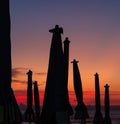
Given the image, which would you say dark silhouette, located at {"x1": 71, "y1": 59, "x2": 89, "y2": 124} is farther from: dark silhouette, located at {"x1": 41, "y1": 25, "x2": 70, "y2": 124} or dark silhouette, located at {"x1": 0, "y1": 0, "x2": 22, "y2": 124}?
dark silhouette, located at {"x1": 0, "y1": 0, "x2": 22, "y2": 124}

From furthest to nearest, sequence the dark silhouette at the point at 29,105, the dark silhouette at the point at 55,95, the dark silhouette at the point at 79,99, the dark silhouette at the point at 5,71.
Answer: the dark silhouette at the point at 29,105, the dark silhouette at the point at 79,99, the dark silhouette at the point at 55,95, the dark silhouette at the point at 5,71

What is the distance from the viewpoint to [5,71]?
25.2 ft

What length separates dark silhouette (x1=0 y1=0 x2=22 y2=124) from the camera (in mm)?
7625

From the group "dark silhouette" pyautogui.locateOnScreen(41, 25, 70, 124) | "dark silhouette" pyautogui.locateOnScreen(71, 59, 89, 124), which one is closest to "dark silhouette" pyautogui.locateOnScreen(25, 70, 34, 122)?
"dark silhouette" pyautogui.locateOnScreen(71, 59, 89, 124)

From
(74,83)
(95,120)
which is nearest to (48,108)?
(74,83)

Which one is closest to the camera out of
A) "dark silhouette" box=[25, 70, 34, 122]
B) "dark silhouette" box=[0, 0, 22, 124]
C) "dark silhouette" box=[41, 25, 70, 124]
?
"dark silhouette" box=[0, 0, 22, 124]

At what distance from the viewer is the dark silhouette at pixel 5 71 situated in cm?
762

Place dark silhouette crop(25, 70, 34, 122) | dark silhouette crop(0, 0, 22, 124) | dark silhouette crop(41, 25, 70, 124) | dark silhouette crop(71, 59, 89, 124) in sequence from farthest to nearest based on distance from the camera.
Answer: dark silhouette crop(25, 70, 34, 122), dark silhouette crop(71, 59, 89, 124), dark silhouette crop(41, 25, 70, 124), dark silhouette crop(0, 0, 22, 124)

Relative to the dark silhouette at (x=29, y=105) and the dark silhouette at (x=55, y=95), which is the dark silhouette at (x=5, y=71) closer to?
the dark silhouette at (x=55, y=95)

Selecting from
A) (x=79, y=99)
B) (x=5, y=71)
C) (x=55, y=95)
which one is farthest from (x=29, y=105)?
(x=5, y=71)

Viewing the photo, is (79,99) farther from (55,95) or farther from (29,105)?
(55,95)

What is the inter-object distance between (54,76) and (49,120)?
3.34 feet

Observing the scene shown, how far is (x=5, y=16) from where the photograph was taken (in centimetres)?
782

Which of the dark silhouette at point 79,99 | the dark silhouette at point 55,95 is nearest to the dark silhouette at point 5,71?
the dark silhouette at point 55,95
